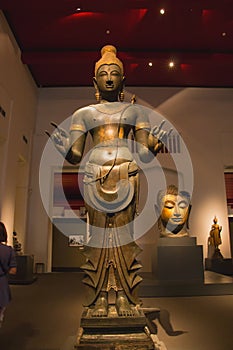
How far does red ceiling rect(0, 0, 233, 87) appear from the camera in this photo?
7461 millimetres

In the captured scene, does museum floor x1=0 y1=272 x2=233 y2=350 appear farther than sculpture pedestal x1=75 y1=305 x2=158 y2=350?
Yes

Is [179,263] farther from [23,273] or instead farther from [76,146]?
[76,146]

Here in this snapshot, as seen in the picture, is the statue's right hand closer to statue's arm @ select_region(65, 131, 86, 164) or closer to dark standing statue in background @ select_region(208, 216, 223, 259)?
statue's arm @ select_region(65, 131, 86, 164)

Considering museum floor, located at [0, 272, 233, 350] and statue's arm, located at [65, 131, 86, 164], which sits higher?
statue's arm, located at [65, 131, 86, 164]

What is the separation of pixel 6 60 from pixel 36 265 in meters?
5.80

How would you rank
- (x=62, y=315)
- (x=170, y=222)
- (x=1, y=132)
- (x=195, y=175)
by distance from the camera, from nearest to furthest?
(x=62, y=315), (x=170, y=222), (x=1, y=132), (x=195, y=175)

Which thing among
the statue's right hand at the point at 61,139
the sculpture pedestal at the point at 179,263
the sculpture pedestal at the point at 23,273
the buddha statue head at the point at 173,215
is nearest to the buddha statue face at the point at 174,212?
the buddha statue head at the point at 173,215

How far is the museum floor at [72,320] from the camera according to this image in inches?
118

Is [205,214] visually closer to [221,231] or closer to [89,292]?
[221,231]

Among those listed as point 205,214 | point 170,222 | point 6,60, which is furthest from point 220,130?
point 6,60

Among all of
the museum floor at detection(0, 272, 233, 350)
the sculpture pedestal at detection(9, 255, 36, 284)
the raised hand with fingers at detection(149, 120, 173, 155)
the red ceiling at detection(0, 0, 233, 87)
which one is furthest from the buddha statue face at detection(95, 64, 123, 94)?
the red ceiling at detection(0, 0, 233, 87)

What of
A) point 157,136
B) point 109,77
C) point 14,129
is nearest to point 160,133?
point 157,136

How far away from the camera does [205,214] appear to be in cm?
970

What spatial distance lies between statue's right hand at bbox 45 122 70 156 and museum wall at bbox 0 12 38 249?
4824 millimetres
